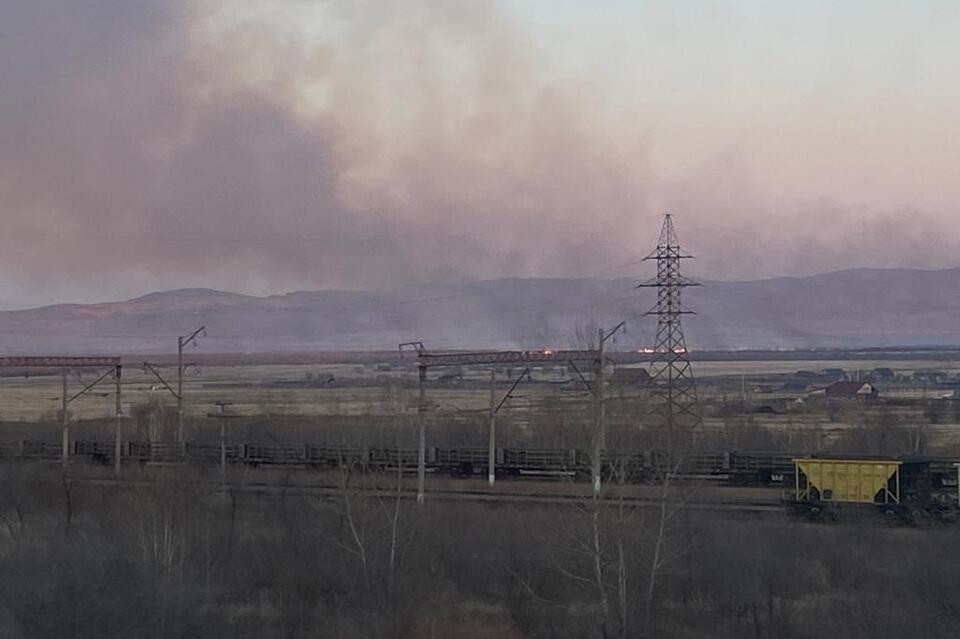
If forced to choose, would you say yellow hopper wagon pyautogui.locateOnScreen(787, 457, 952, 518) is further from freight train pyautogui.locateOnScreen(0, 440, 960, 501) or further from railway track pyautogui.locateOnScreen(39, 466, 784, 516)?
railway track pyautogui.locateOnScreen(39, 466, 784, 516)

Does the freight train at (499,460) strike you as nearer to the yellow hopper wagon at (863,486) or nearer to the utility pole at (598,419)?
the yellow hopper wagon at (863,486)

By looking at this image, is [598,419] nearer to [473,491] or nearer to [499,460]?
[473,491]

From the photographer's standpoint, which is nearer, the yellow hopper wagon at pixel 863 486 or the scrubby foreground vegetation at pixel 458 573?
the scrubby foreground vegetation at pixel 458 573

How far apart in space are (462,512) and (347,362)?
149 meters

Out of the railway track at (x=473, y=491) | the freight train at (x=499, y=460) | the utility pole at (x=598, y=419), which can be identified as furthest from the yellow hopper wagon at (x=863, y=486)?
the utility pole at (x=598, y=419)

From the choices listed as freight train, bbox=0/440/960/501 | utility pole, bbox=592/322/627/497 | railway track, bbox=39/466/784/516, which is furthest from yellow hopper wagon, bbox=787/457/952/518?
utility pole, bbox=592/322/627/497

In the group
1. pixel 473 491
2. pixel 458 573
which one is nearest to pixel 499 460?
pixel 473 491

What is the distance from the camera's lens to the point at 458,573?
Result: 22656 millimetres

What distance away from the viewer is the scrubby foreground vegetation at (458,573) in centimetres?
1900

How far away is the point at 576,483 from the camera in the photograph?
3234 centimetres

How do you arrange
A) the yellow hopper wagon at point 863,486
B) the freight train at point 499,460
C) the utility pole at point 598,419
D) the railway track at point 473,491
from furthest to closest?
the freight train at point 499,460
the yellow hopper wagon at point 863,486
the railway track at point 473,491
the utility pole at point 598,419

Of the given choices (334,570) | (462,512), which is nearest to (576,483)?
(462,512)

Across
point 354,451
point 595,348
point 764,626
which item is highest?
point 595,348

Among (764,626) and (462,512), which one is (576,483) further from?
(764,626)
